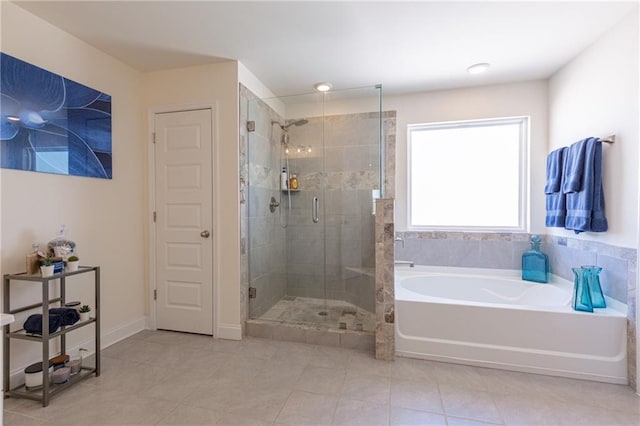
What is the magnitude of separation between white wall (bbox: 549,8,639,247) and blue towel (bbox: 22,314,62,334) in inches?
143

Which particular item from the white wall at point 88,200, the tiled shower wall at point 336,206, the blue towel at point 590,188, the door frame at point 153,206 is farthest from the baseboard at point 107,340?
Answer: the blue towel at point 590,188

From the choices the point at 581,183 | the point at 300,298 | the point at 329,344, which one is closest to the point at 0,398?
the point at 329,344

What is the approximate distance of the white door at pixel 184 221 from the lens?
2.70m

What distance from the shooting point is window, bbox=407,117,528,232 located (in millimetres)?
3092

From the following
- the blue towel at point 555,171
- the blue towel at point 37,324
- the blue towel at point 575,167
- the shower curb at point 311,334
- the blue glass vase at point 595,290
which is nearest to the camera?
the blue towel at point 37,324

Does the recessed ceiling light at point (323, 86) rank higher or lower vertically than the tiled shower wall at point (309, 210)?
higher

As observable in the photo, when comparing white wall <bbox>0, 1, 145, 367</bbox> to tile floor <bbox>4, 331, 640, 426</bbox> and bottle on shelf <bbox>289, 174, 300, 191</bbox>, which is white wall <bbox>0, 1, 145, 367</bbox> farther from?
bottle on shelf <bbox>289, 174, 300, 191</bbox>

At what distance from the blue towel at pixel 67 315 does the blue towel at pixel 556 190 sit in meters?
3.69

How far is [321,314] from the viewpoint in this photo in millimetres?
2830

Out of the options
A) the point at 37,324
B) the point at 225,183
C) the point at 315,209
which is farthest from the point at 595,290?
the point at 37,324

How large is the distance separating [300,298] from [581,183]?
2.58 meters

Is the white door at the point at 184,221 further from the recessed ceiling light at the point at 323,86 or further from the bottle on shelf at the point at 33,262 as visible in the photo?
the recessed ceiling light at the point at 323,86

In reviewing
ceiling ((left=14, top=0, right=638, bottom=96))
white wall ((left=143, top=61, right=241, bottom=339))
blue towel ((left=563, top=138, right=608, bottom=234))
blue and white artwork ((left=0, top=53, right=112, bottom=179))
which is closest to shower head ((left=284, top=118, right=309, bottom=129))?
ceiling ((left=14, top=0, right=638, bottom=96))

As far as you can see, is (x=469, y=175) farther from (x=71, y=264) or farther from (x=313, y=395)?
(x=71, y=264)
